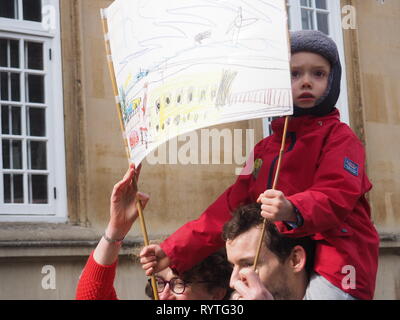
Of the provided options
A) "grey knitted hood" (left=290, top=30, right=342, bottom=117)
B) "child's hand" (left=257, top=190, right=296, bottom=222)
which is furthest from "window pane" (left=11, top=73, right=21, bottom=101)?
"child's hand" (left=257, top=190, right=296, bottom=222)

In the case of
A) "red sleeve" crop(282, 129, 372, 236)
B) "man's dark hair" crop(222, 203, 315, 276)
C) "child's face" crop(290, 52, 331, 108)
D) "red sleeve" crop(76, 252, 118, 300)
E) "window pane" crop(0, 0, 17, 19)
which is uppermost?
"window pane" crop(0, 0, 17, 19)

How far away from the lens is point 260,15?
395 centimetres

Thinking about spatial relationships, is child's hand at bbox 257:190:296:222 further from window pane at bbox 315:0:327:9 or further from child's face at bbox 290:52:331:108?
window pane at bbox 315:0:327:9

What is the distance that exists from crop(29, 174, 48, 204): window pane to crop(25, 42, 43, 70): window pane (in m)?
1.02

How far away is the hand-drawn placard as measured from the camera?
383 cm

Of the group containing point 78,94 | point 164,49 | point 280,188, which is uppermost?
point 78,94

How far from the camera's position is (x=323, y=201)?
12.4 feet

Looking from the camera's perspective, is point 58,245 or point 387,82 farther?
point 387,82

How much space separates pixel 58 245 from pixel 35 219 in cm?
38

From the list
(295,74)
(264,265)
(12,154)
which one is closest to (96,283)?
(264,265)

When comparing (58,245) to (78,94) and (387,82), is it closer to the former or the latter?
(78,94)

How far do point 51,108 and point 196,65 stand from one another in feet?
17.9

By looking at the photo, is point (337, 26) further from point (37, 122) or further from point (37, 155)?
point (37, 155)
